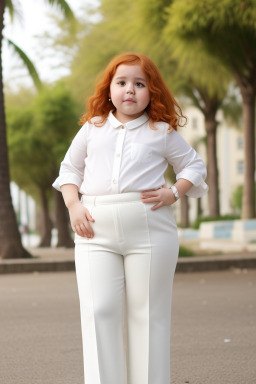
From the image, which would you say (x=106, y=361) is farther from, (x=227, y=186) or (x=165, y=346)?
(x=227, y=186)

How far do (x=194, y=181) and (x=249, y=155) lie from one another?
19756 mm

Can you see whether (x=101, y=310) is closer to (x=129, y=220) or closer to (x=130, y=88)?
(x=129, y=220)

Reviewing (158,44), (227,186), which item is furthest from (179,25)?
(227,186)

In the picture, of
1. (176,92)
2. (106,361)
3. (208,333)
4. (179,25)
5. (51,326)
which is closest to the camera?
(106,361)

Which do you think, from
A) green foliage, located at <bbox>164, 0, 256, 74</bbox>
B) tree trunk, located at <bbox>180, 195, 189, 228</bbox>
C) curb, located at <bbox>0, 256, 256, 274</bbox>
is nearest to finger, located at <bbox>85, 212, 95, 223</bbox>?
curb, located at <bbox>0, 256, 256, 274</bbox>

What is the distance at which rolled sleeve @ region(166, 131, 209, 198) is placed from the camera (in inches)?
145

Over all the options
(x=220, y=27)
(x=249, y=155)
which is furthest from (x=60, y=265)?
(x=249, y=155)

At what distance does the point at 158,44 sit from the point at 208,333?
18.2 metres

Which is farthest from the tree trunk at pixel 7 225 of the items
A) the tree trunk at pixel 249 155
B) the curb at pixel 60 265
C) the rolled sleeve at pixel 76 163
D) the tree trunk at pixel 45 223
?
the tree trunk at pixel 45 223

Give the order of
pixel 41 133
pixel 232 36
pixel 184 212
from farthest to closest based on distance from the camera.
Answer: pixel 184 212 → pixel 41 133 → pixel 232 36

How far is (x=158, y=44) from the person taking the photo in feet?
79.9

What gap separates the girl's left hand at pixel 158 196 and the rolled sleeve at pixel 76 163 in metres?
0.36

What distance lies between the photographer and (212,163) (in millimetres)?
30859

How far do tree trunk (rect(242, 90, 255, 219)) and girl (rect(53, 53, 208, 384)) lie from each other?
19.2 metres
